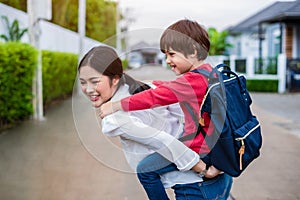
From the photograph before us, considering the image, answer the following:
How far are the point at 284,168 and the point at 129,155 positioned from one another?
398 cm

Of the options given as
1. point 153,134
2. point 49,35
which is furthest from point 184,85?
point 49,35

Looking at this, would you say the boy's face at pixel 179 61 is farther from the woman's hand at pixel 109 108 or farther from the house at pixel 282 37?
the house at pixel 282 37

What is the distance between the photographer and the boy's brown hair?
176cm

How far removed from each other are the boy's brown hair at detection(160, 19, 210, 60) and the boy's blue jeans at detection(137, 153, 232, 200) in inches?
17.7

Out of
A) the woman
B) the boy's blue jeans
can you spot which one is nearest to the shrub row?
the boy's blue jeans

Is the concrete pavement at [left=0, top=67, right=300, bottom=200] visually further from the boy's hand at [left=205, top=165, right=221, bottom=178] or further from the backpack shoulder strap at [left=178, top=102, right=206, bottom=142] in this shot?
the boy's hand at [left=205, top=165, right=221, bottom=178]

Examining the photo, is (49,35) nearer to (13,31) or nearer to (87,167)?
(13,31)

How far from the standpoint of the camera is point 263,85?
690 inches

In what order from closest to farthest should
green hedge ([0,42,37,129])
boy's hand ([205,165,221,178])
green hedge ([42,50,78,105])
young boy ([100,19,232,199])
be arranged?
young boy ([100,19,232,199]) → boy's hand ([205,165,221,178]) → green hedge ([0,42,37,129]) → green hedge ([42,50,78,105])

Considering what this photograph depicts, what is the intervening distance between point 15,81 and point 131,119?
6.56 metres

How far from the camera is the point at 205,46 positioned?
6.04 ft

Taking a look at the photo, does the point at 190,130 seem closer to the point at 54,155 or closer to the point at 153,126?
the point at 153,126

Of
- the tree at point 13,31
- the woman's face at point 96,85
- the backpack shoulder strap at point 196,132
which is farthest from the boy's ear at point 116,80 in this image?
the tree at point 13,31

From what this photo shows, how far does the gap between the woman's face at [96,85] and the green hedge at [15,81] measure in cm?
554
